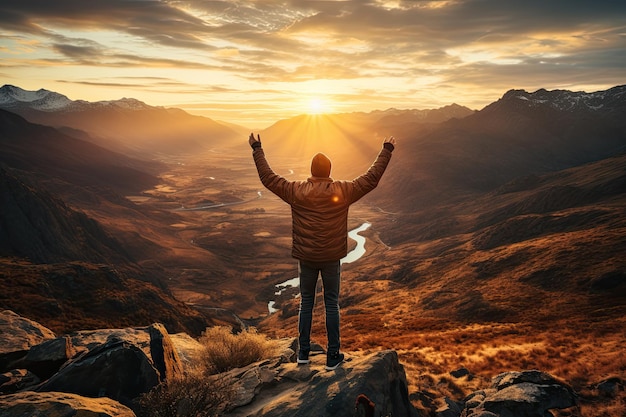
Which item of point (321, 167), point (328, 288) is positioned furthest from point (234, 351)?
point (321, 167)

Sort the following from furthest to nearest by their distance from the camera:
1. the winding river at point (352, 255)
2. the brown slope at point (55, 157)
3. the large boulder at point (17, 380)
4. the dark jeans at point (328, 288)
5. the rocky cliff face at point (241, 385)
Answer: the brown slope at point (55, 157) < the winding river at point (352, 255) < the large boulder at point (17, 380) < the dark jeans at point (328, 288) < the rocky cliff face at point (241, 385)

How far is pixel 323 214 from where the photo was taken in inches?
232

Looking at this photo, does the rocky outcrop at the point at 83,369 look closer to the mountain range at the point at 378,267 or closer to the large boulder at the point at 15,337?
the large boulder at the point at 15,337

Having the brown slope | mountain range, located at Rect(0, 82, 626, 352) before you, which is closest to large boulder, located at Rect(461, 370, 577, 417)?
mountain range, located at Rect(0, 82, 626, 352)

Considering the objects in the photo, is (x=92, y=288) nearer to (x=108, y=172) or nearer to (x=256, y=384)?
(x=256, y=384)

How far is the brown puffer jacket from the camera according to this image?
230 inches

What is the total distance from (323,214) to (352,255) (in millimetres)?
104759

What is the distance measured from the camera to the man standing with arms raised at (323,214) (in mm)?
5867

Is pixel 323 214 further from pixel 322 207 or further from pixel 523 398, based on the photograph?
pixel 523 398

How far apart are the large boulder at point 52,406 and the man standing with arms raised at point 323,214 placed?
125 inches

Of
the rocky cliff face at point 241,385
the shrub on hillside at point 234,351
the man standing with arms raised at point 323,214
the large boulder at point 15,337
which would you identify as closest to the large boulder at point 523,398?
the rocky cliff face at point 241,385

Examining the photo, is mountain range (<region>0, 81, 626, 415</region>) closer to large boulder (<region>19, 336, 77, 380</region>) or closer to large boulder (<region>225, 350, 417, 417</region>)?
large boulder (<region>225, 350, 417, 417</region>)

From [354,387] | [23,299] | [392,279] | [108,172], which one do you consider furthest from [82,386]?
[108,172]

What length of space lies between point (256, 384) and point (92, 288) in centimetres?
2949
